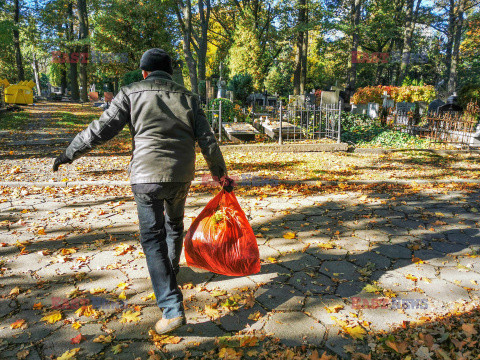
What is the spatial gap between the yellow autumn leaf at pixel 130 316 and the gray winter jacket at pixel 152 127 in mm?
1002

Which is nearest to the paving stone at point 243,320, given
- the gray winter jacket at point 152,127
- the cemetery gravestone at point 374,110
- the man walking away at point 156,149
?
the man walking away at point 156,149

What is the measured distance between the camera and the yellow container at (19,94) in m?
22.8

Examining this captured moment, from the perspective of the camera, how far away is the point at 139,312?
8.61ft

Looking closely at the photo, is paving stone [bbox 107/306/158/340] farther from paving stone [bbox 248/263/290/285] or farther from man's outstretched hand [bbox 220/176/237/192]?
man's outstretched hand [bbox 220/176/237/192]

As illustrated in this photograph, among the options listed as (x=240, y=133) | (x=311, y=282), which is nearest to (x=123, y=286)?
(x=311, y=282)

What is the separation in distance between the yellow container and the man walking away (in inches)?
987

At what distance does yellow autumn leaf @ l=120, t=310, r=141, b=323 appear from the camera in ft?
8.33

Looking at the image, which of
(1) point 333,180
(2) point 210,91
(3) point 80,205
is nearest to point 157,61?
(3) point 80,205

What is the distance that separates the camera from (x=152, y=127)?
2326 millimetres

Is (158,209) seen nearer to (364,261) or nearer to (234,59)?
(364,261)

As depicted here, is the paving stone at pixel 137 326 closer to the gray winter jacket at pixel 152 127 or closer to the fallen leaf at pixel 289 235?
the gray winter jacket at pixel 152 127

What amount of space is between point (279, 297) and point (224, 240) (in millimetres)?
665

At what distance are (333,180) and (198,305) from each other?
4587 mm

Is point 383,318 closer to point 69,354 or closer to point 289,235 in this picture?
point 289,235
